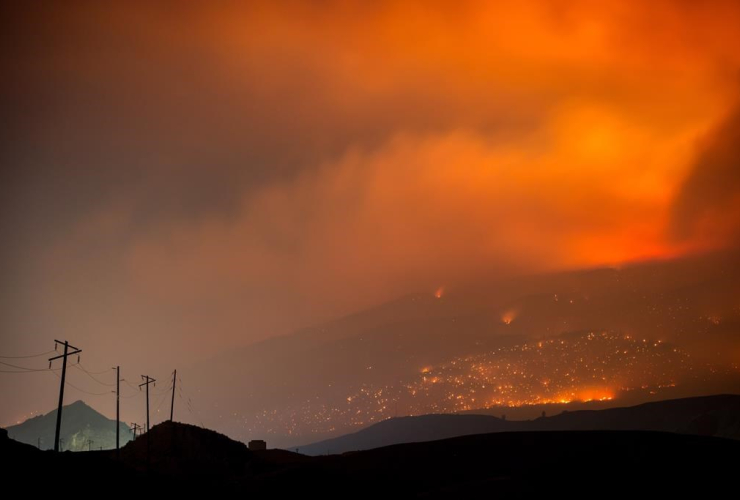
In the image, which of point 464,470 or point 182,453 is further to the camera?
point 182,453

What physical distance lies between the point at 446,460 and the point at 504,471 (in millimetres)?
7193

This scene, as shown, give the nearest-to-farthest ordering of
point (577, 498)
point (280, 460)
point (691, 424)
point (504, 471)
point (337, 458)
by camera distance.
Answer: point (577, 498) < point (504, 471) < point (337, 458) < point (280, 460) < point (691, 424)

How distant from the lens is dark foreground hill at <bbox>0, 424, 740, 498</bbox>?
4572 centimetres

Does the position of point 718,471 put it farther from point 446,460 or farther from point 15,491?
point 15,491

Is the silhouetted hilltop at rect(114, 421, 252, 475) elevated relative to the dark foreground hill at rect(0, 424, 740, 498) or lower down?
elevated

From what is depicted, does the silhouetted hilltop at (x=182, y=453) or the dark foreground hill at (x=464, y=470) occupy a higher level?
the silhouetted hilltop at (x=182, y=453)

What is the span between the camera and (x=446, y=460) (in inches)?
2741

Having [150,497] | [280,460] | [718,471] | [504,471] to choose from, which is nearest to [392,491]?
[504,471]

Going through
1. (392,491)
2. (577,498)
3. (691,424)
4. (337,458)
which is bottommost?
(577,498)

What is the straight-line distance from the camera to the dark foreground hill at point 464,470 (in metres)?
45.7

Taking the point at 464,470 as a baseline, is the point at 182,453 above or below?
above

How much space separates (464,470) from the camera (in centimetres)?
6562

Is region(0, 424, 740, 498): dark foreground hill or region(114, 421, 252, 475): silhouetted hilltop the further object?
region(114, 421, 252, 475): silhouetted hilltop

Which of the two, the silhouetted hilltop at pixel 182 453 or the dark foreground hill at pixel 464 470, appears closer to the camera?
the dark foreground hill at pixel 464 470
